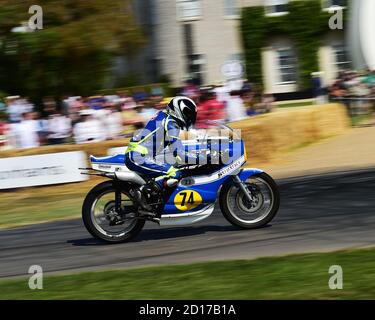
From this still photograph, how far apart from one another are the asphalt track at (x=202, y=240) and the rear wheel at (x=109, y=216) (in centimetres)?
15

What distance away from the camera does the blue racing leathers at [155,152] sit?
987 centimetres

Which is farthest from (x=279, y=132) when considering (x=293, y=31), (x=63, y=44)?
(x=293, y=31)

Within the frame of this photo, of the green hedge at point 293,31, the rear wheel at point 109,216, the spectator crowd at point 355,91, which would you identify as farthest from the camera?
the green hedge at point 293,31

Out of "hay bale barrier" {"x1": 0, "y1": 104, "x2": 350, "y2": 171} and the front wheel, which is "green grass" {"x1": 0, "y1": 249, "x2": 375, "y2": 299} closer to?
the front wheel

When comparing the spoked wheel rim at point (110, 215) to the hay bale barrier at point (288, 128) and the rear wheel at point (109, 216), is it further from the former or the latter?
the hay bale barrier at point (288, 128)

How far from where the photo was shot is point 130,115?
2028 cm

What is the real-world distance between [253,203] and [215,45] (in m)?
28.7

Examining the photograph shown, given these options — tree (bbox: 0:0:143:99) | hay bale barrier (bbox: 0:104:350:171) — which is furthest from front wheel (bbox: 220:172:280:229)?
tree (bbox: 0:0:143:99)

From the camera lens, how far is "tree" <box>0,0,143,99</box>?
2755 centimetres

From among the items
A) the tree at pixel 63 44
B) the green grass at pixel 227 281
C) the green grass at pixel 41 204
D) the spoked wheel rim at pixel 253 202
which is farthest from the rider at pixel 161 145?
the tree at pixel 63 44

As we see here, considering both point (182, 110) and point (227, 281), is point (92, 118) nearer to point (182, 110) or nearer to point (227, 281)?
point (182, 110)

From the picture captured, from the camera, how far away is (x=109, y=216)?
9844 millimetres
